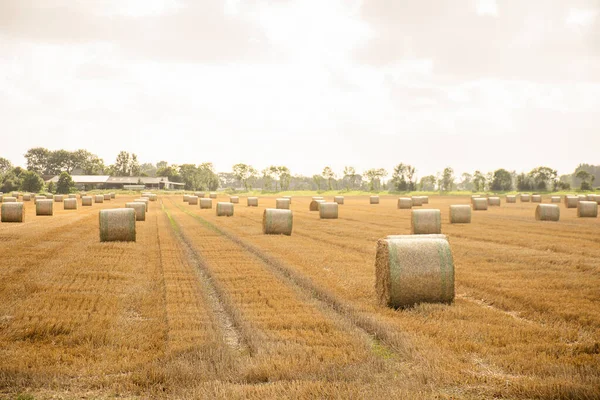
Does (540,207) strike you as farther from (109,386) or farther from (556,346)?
(109,386)

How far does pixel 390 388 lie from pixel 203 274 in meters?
8.96

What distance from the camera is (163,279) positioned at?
45.6ft

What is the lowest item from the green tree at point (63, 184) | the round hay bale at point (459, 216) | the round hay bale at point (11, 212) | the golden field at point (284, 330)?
the golden field at point (284, 330)

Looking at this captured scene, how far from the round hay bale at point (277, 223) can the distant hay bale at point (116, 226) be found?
258 inches

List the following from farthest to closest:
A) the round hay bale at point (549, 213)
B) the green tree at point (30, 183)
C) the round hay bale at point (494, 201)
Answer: the green tree at point (30, 183) < the round hay bale at point (494, 201) < the round hay bale at point (549, 213)

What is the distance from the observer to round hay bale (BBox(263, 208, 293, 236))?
25969mm

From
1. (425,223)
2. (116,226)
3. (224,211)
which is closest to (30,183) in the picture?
(224,211)

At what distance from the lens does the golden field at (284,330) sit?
22.8 ft

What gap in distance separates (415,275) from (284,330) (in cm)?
348

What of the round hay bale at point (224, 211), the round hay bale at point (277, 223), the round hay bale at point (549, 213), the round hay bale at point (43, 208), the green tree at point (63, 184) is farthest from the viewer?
the green tree at point (63, 184)

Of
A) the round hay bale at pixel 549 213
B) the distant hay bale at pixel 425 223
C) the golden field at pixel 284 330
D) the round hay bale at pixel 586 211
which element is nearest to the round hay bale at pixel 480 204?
the round hay bale at pixel 586 211

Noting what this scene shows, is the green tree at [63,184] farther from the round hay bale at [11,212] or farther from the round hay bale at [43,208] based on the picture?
the round hay bale at [11,212]

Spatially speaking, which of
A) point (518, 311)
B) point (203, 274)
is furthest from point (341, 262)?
point (518, 311)

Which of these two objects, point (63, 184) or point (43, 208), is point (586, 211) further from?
point (63, 184)
